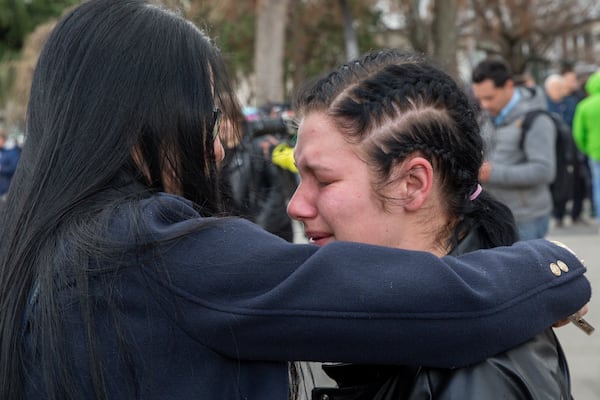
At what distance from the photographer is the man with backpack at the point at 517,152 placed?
544 cm

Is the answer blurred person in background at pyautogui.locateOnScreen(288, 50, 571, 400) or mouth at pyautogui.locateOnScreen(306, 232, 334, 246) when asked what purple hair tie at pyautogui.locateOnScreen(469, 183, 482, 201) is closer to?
blurred person in background at pyautogui.locateOnScreen(288, 50, 571, 400)

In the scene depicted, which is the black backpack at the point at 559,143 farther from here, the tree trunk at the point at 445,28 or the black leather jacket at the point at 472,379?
the tree trunk at the point at 445,28

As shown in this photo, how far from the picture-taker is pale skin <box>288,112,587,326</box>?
1560 mm

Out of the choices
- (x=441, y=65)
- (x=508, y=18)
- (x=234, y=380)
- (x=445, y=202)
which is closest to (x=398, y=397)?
(x=234, y=380)

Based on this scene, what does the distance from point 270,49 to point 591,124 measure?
4.73 metres

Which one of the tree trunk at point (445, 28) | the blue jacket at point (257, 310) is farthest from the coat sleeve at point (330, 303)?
the tree trunk at point (445, 28)

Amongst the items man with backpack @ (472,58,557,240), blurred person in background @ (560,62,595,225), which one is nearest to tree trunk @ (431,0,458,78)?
blurred person in background @ (560,62,595,225)

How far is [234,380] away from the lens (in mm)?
1417

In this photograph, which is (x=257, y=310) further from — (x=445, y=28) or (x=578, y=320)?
(x=445, y=28)

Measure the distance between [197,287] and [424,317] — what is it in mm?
356

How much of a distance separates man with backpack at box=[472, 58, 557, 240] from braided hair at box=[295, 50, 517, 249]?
377 centimetres

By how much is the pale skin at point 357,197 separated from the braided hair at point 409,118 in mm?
21

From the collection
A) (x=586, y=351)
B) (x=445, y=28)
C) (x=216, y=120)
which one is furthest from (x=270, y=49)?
(x=216, y=120)

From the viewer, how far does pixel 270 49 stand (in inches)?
492
